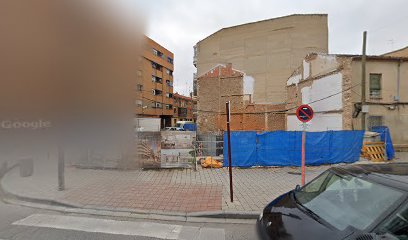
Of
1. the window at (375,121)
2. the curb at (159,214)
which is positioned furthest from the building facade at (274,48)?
the curb at (159,214)

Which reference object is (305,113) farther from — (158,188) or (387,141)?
(387,141)

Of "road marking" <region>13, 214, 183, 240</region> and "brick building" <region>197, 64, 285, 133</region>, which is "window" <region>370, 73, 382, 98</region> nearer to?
"brick building" <region>197, 64, 285, 133</region>

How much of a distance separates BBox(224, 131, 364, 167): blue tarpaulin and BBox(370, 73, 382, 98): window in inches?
209

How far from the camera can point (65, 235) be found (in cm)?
321

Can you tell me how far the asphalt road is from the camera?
10.6 ft

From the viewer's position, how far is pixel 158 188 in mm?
5387

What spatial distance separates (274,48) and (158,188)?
1948 cm

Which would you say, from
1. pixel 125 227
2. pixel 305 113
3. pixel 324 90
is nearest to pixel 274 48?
pixel 324 90

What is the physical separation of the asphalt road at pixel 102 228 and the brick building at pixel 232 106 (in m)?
16.9

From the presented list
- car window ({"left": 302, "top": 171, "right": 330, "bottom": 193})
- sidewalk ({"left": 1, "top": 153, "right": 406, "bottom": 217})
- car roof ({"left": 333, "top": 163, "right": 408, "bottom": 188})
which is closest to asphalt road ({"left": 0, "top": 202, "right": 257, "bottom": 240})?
sidewalk ({"left": 1, "top": 153, "right": 406, "bottom": 217})

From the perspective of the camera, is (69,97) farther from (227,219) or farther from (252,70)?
(252,70)

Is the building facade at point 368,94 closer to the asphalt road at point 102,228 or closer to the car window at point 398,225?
the asphalt road at point 102,228

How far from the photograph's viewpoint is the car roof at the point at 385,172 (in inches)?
82.9

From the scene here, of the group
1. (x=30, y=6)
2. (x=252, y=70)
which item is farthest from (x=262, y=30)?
(x=30, y=6)
